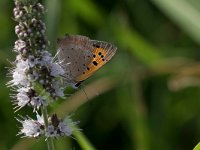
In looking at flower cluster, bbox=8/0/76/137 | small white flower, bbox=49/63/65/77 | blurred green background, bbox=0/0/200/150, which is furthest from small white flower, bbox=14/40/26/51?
blurred green background, bbox=0/0/200/150

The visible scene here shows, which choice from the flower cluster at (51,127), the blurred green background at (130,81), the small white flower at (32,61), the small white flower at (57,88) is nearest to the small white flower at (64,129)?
the flower cluster at (51,127)

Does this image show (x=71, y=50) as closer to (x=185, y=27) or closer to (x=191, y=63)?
(x=185, y=27)

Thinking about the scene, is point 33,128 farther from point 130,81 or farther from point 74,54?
point 130,81

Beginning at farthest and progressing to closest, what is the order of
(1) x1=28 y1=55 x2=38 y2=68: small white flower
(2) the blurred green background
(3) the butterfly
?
(2) the blurred green background
(3) the butterfly
(1) x1=28 y1=55 x2=38 y2=68: small white flower

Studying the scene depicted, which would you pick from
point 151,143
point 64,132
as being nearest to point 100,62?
point 64,132

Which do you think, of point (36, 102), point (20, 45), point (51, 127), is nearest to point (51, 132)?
point (51, 127)

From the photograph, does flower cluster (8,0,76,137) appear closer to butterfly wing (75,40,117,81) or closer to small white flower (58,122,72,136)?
small white flower (58,122,72,136)

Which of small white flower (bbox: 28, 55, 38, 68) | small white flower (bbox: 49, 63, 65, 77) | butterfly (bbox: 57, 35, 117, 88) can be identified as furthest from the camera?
butterfly (bbox: 57, 35, 117, 88)
